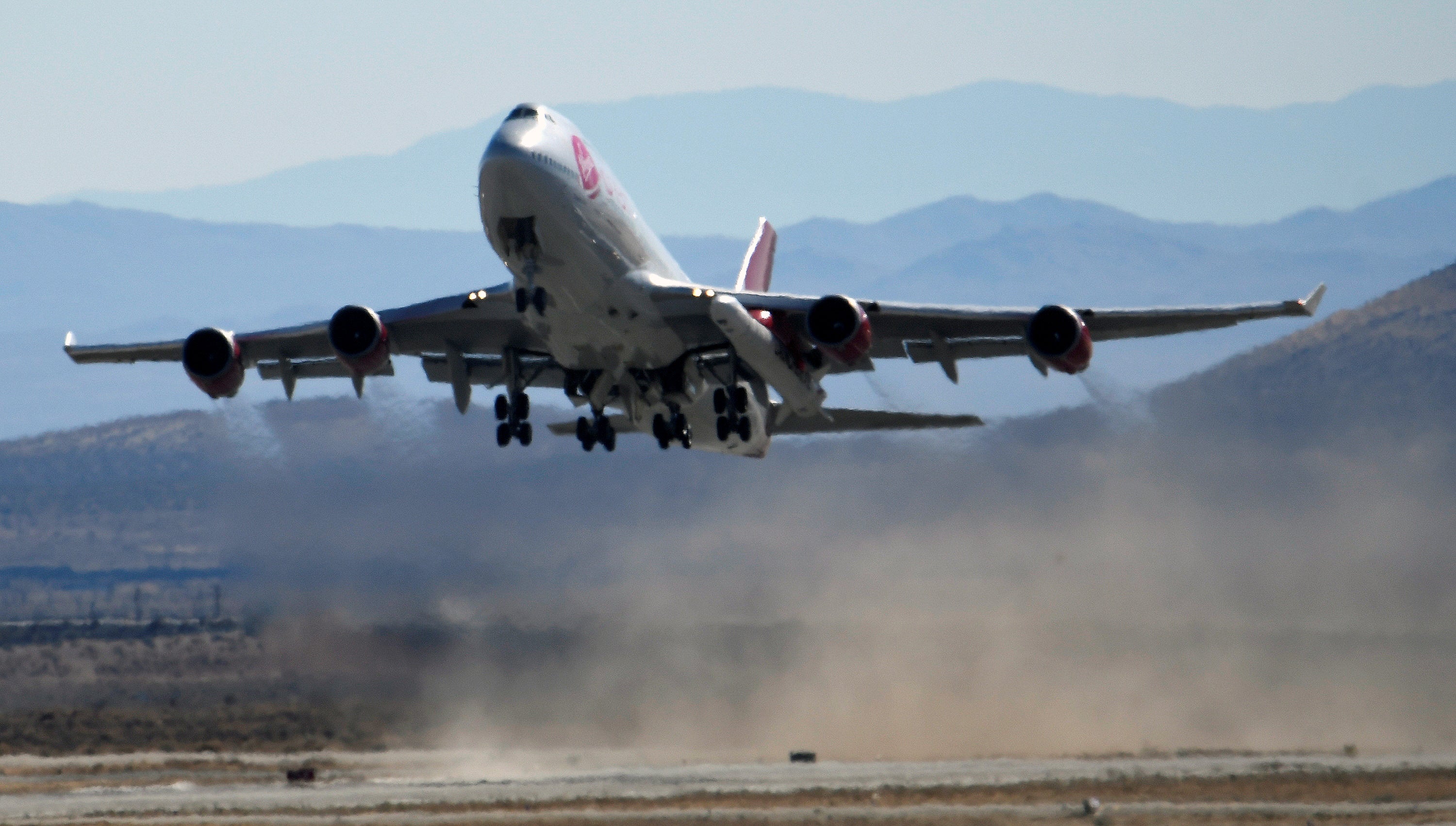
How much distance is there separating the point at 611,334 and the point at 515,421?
13.3 ft

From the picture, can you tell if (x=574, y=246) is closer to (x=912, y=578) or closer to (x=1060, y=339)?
(x=1060, y=339)

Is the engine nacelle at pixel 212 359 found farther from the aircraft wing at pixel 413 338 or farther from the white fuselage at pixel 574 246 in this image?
the white fuselage at pixel 574 246

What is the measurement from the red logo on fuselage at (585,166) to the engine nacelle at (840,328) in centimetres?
516

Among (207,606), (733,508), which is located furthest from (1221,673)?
(207,606)

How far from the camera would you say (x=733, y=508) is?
56625 millimetres

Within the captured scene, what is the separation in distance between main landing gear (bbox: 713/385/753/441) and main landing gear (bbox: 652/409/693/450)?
1106mm

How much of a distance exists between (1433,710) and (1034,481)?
45.4 ft

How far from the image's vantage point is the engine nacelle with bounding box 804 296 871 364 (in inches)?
1310

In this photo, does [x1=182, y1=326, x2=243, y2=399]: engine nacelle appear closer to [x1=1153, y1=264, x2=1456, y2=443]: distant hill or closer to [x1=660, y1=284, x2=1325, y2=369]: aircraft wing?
[x1=660, y1=284, x2=1325, y2=369]: aircraft wing

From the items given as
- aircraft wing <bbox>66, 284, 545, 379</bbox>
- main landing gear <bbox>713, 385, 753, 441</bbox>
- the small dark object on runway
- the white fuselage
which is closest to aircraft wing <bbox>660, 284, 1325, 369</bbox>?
the white fuselage

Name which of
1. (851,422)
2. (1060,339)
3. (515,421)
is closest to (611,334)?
(515,421)

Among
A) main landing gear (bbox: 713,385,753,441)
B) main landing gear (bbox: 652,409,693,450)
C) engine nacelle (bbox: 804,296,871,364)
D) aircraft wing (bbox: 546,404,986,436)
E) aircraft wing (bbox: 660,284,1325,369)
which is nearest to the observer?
engine nacelle (bbox: 804,296,871,364)

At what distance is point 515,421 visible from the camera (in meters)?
36.8

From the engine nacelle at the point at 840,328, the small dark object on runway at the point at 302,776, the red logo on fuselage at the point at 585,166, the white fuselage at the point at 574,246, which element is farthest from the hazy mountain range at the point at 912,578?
the red logo on fuselage at the point at 585,166
